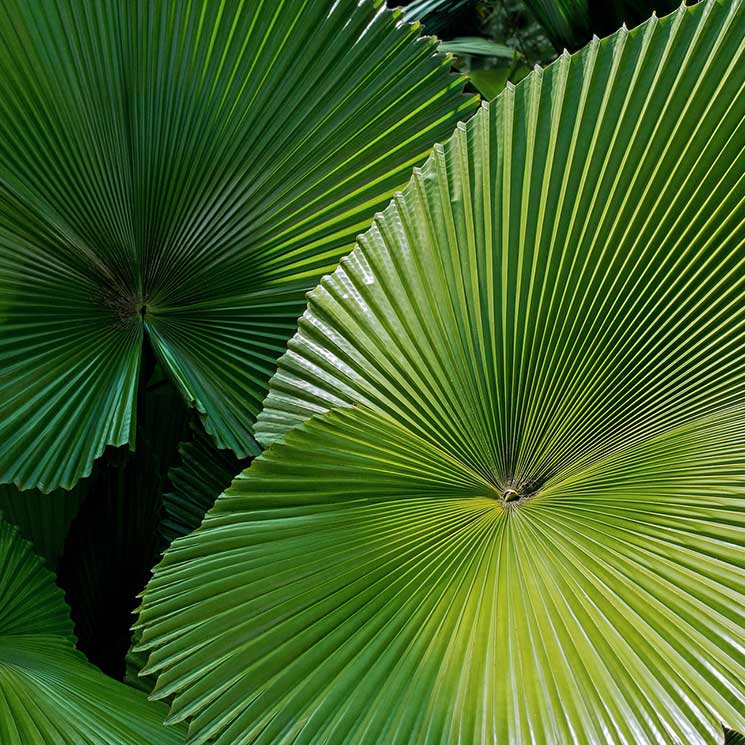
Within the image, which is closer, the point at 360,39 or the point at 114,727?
the point at 114,727

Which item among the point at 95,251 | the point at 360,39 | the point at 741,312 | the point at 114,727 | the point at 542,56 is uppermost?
the point at 542,56

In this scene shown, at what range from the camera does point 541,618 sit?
565mm

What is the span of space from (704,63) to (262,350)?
633mm

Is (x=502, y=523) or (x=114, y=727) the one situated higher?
(x=502, y=523)

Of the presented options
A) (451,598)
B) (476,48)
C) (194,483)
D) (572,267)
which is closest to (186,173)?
(194,483)

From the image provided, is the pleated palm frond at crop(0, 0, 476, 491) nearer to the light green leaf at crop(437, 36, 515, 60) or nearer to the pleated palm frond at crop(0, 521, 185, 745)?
the pleated palm frond at crop(0, 521, 185, 745)

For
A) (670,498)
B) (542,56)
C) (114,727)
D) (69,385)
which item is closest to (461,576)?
(670,498)

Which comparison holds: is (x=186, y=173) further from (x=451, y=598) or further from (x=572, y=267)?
(x=451, y=598)

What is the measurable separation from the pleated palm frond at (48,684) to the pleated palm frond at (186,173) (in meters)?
0.15

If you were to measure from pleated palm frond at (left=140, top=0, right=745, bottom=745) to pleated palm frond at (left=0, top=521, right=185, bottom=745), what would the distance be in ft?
0.58

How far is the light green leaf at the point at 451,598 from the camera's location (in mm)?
524

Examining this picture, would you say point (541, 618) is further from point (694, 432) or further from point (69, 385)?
point (69, 385)

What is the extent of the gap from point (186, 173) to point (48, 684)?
2.11 feet

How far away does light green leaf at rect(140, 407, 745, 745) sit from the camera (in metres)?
0.52
